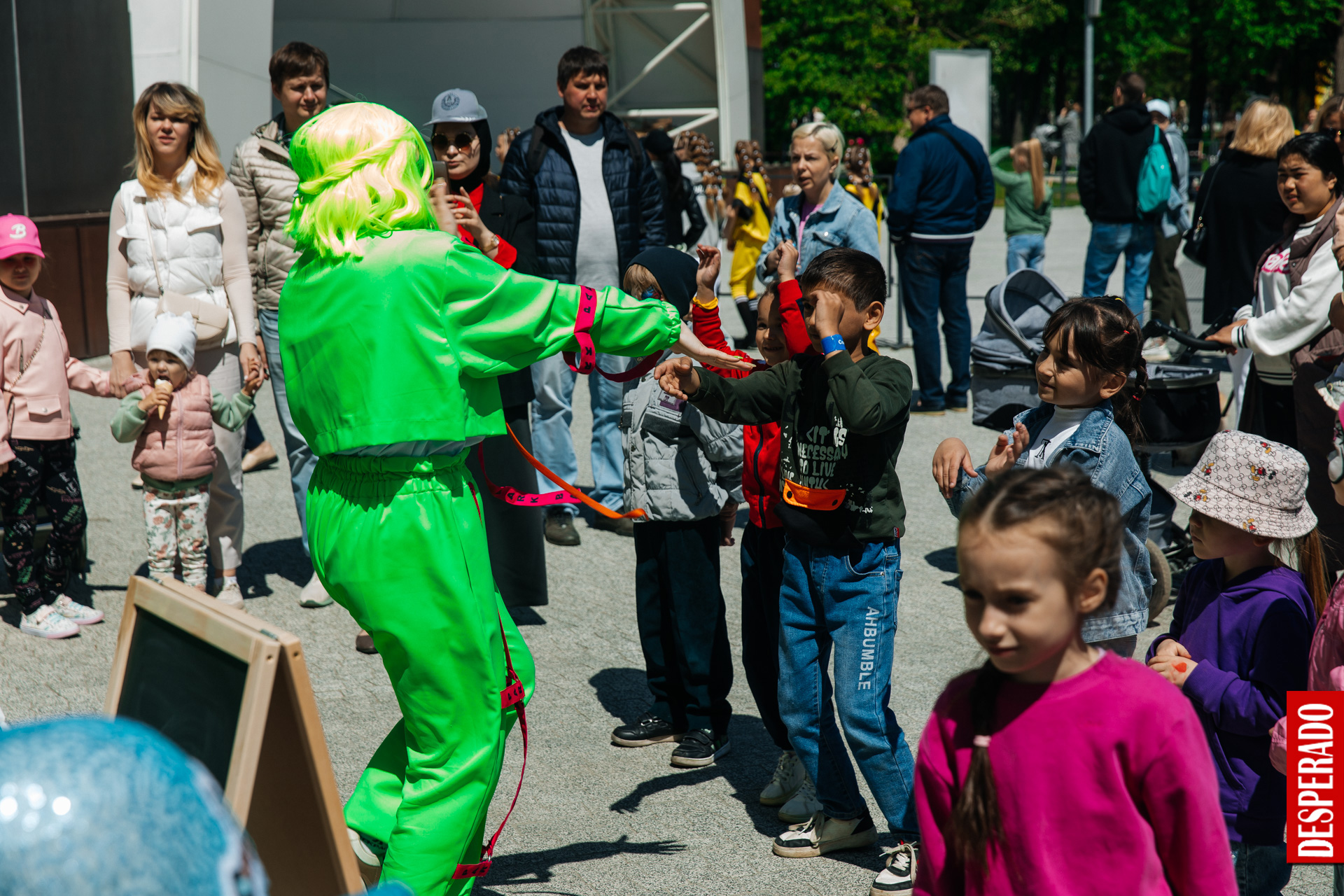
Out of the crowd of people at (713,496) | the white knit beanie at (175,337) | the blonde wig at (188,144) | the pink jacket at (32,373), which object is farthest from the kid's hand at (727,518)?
the pink jacket at (32,373)

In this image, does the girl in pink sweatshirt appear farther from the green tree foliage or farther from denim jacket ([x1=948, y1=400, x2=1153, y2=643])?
the green tree foliage

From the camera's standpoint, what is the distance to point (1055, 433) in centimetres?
331

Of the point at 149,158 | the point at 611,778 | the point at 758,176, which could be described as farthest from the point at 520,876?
the point at 758,176

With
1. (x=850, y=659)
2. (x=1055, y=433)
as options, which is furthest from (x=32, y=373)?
(x=1055, y=433)

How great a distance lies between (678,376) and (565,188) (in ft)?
11.7

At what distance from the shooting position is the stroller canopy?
5758mm

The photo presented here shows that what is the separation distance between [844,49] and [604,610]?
128 feet

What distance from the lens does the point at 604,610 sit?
574 centimetres

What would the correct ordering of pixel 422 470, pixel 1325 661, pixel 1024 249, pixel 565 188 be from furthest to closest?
pixel 1024 249, pixel 565 188, pixel 422 470, pixel 1325 661

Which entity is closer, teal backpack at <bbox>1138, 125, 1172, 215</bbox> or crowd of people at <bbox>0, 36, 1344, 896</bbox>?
crowd of people at <bbox>0, 36, 1344, 896</bbox>

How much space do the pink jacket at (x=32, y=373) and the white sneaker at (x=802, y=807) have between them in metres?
3.45

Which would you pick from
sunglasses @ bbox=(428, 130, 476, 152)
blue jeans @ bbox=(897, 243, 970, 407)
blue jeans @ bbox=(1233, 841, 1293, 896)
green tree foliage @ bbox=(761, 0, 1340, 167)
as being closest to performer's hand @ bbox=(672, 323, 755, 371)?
blue jeans @ bbox=(1233, 841, 1293, 896)

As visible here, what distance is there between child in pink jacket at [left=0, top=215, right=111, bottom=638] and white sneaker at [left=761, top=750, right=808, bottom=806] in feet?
10.6

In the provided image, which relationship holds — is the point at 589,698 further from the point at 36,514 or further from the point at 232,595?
the point at 36,514
